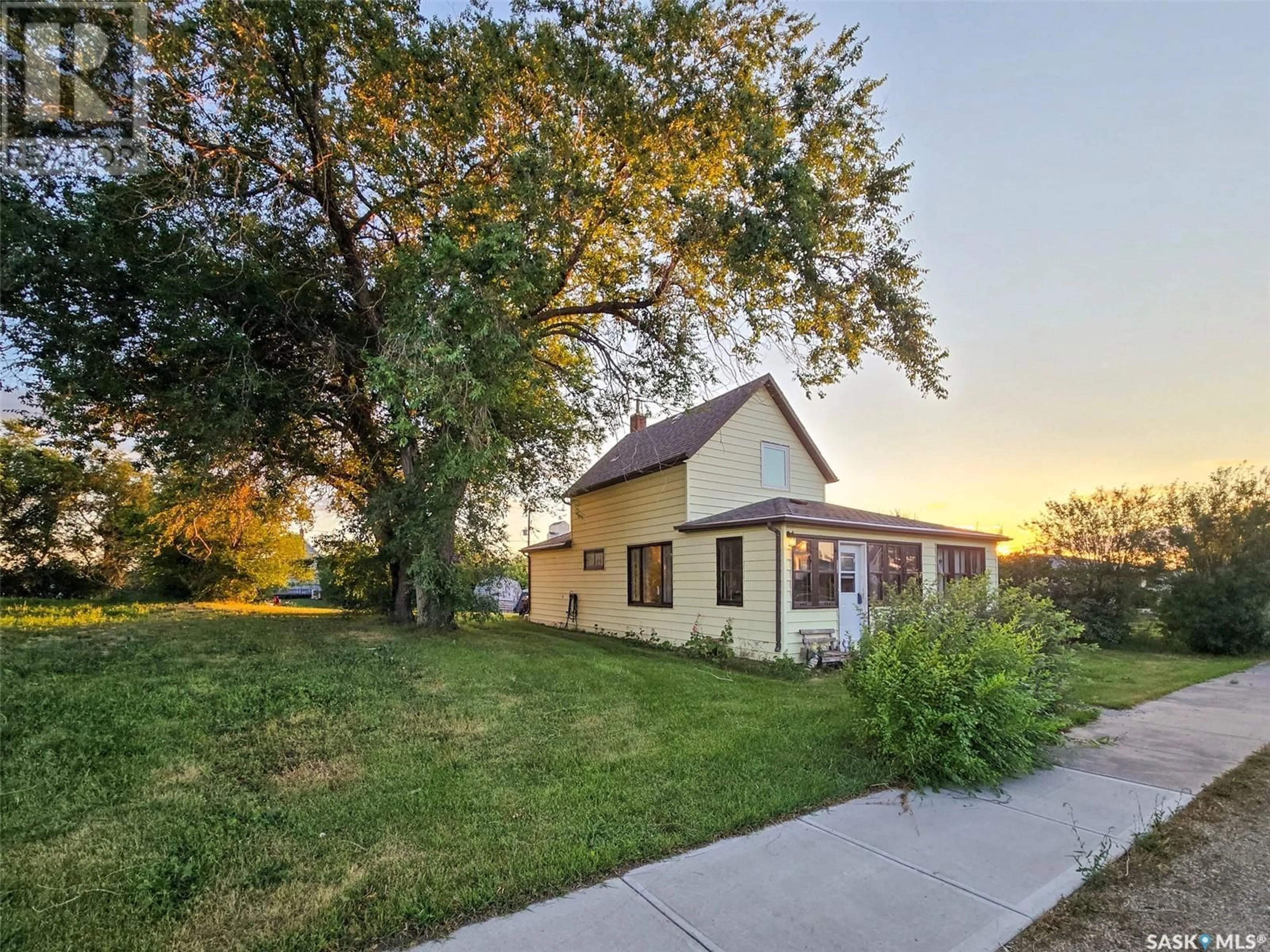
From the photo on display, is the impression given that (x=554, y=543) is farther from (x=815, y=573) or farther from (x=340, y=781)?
(x=340, y=781)

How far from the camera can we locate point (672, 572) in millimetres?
13164

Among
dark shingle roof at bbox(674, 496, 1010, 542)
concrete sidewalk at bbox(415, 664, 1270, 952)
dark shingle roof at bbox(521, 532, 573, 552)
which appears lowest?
concrete sidewalk at bbox(415, 664, 1270, 952)

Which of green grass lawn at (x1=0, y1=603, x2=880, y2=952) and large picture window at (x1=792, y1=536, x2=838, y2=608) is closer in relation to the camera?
green grass lawn at (x1=0, y1=603, x2=880, y2=952)

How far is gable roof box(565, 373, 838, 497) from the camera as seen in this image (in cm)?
1316

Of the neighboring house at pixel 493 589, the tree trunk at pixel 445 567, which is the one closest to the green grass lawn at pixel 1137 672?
the tree trunk at pixel 445 567

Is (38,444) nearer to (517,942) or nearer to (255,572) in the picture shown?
(255,572)

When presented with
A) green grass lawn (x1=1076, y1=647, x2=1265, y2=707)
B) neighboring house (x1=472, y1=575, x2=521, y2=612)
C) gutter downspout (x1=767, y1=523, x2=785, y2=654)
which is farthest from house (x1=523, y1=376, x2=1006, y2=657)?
neighboring house (x1=472, y1=575, x2=521, y2=612)

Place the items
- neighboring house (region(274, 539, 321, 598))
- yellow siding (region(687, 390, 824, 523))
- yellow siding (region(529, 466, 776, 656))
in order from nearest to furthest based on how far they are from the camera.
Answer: yellow siding (region(529, 466, 776, 656)) < yellow siding (region(687, 390, 824, 523)) < neighboring house (region(274, 539, 321, 598))

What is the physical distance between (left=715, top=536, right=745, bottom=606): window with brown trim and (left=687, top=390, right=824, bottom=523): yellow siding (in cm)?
113

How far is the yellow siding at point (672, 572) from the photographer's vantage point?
10.9m

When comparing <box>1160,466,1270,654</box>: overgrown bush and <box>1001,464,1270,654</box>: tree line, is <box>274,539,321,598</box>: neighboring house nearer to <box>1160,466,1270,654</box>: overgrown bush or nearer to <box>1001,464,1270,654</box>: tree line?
<box>1001,464,1270,654</box>: tree line

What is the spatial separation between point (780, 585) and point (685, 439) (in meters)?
4.51

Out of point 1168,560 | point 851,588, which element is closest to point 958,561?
point 851,588

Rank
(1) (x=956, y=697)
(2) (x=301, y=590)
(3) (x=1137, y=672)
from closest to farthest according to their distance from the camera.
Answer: (1) (x=956, y=697), (3) (x=1137, y=672), (2) (x=301, y=590)
